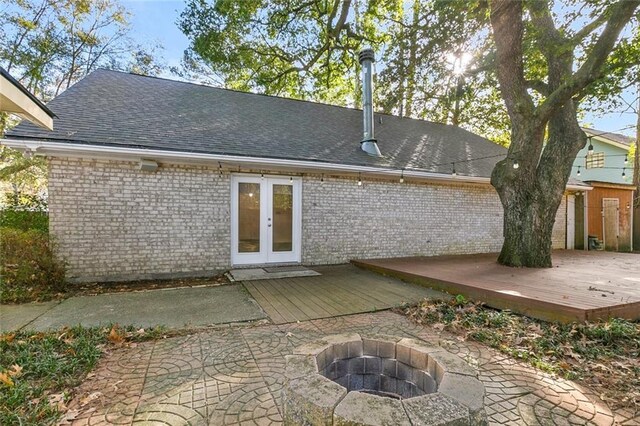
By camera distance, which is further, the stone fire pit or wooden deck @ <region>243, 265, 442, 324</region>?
wooden deck @ <region>243, 265, 442, 324</region>

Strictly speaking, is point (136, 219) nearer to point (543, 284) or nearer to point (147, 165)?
point (147, 165)

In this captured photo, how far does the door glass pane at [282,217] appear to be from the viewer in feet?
24.6

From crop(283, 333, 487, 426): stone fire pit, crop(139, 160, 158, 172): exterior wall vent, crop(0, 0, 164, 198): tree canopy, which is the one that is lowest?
crop(283, 333, 487, 426): stone fire pit

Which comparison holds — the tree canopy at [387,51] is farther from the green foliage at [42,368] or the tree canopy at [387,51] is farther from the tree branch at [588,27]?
the green foliage at [42,368]

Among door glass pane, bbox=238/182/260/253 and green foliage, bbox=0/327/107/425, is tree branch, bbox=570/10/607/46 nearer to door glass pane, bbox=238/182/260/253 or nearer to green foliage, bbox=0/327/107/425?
door glass pane, bbox=238/182/260/253

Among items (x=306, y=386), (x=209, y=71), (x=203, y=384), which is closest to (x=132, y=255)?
(x=203, y=384)

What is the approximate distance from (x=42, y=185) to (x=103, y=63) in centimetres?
828

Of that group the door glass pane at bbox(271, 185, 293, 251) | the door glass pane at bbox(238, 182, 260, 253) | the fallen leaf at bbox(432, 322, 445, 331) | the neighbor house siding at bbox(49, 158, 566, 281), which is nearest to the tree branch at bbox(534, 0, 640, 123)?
the neighbor house siding at bbox(49, 158, 566, 281)

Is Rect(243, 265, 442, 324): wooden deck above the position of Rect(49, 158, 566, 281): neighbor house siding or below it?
below

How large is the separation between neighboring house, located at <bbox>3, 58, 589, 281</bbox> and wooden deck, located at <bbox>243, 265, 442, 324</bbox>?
59.7 inches

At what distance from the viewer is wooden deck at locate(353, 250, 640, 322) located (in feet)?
13.0

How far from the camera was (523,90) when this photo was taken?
671 cm

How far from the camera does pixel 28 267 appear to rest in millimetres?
5207

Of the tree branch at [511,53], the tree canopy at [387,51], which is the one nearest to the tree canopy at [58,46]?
the tree canopy at [387,51]
